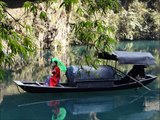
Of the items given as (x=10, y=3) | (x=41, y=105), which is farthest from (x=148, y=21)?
(x=41, y=105)

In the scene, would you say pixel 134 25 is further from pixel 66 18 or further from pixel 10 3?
pixel 10 3

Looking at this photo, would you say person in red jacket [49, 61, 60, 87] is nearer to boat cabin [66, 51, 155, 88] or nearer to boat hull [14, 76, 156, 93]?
boat hull [14, 76, 156, 93]

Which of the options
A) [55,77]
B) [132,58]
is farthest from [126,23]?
[55,77]

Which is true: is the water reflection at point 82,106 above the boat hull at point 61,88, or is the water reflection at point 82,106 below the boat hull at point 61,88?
below

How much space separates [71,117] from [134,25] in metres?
33.3

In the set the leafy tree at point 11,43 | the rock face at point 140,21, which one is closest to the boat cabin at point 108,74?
the leafy tree at point 11,43

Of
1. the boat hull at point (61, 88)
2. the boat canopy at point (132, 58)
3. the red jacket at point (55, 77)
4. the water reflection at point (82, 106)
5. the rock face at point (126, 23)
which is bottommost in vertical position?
the water reflection at point (82, 106)

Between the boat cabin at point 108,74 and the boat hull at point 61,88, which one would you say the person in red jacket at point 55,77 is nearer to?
the boat hull at point 61,88

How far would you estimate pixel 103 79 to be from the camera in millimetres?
13617

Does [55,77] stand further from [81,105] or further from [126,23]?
[126,23]

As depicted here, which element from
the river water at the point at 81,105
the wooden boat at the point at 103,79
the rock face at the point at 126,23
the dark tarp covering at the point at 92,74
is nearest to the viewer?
the river water at the point at 81,105

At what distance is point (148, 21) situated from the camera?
4609 centimetres

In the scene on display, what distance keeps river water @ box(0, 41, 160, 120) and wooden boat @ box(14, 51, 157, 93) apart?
34cm

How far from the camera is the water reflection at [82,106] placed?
1099 centimetres
